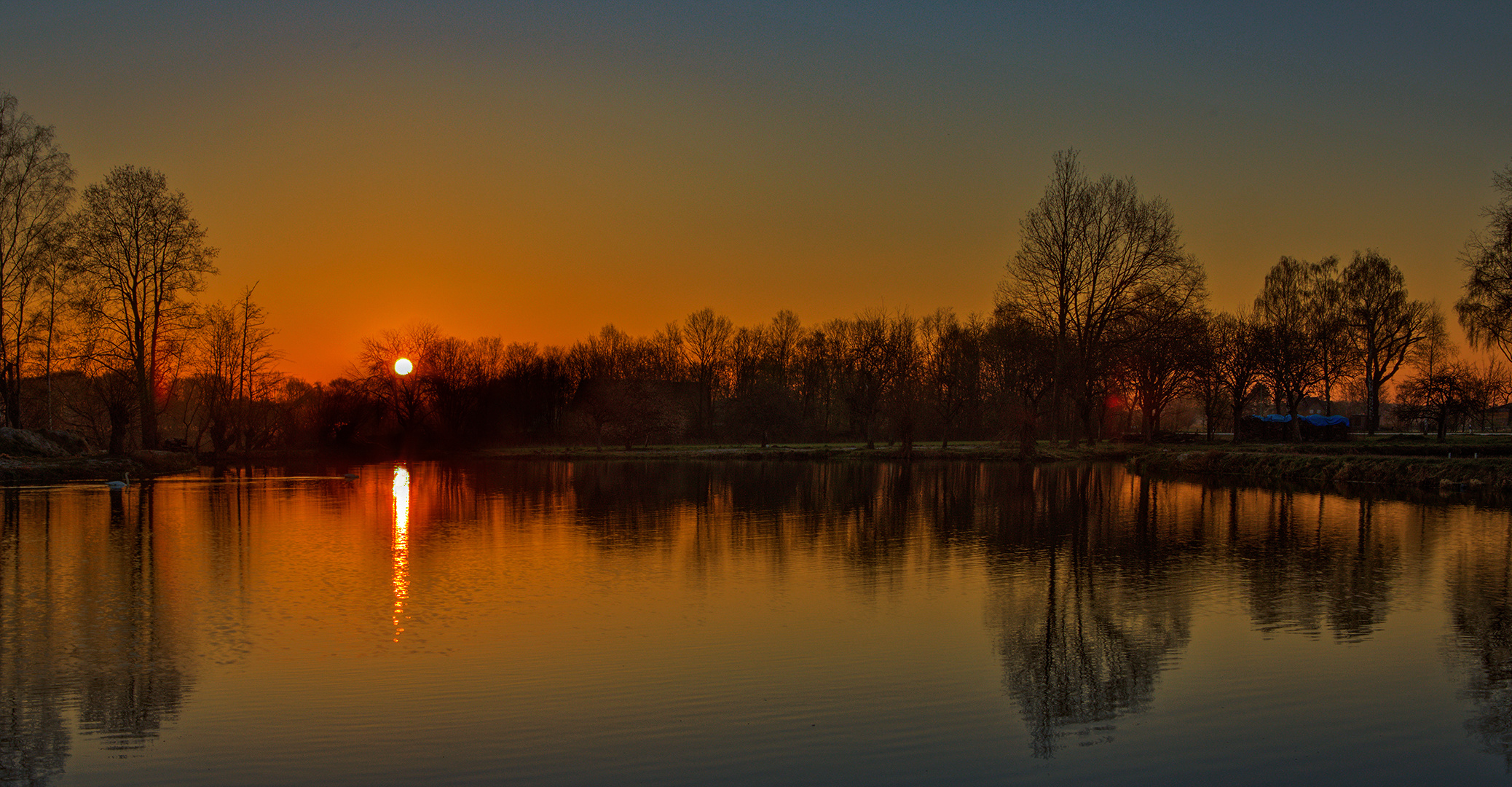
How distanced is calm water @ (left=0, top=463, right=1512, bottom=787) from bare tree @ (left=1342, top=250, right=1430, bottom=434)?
43.6 m

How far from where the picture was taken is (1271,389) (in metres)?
60.5

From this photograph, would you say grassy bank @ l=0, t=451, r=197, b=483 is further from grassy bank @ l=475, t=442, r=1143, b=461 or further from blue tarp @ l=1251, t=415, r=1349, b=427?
blue tarp @ l=1251, t=415, r=1349, b=427

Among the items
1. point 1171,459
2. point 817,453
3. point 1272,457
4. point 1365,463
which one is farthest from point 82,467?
point 1365,463

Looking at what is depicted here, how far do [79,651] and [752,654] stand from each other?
729 centimetres

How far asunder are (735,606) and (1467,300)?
133 ft

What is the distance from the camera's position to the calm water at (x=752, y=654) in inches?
283

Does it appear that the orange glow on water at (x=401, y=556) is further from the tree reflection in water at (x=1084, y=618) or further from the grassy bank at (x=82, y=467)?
the grassy bank at (x=82, y=467)

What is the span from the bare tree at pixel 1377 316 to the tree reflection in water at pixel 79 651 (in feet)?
210

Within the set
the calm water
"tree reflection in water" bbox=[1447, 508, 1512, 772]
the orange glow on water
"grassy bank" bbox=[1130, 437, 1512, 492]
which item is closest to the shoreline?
"grassy bank" bbox=[1130, 437, 1512, 492]

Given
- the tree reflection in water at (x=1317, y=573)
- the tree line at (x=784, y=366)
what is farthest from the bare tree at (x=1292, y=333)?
the tree reflection in water at (x=1317, y=573)

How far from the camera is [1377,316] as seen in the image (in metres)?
59.4

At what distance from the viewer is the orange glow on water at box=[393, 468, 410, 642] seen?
40.1 feet

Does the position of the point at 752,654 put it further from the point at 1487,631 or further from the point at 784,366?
the point at 784,366

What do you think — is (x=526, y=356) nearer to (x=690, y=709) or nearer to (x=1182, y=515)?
(x=1182, y=515)
